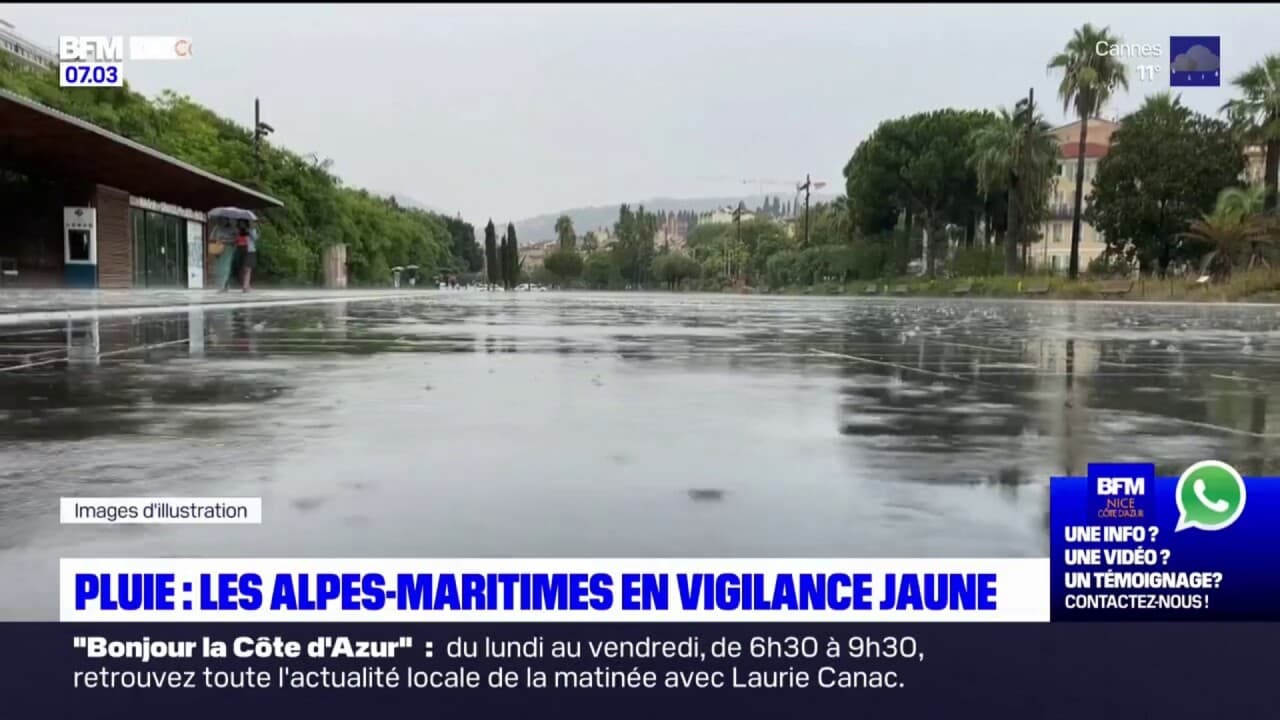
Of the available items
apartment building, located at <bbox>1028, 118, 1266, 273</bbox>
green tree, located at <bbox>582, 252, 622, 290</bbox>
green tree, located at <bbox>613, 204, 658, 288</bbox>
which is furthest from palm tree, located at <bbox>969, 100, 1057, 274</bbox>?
green tree, located at <bbox>582, 252, 622, 290</bbox>

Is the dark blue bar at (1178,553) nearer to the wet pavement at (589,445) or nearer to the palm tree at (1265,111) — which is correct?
the wet pavement at (589,445)

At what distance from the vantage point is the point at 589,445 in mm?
5770

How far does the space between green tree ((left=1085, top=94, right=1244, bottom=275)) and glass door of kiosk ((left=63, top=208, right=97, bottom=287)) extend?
47406mm

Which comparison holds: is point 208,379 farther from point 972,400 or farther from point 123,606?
point 123,606

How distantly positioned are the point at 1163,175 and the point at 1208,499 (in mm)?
59596

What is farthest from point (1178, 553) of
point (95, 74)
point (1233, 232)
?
point (1233, 232)

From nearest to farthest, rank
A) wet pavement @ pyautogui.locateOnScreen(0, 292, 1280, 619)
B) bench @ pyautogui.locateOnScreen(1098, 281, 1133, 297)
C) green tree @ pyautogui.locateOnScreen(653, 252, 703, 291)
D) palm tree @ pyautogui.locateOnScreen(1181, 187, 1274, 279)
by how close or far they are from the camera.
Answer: wet pavement @ pyautogui.locateOnScreen(0, 292, 1280, 619) < palm tree @ pyautogui.locateOnScreen(1181, 187, 1274, 279) < bench @ pyautogui.locateOnScreen(1098, 281, 1133, 297) < green tree @ pyautogui.locateOnScreen(653, 252, 703, 291)

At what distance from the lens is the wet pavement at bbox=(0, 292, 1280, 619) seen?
375cm

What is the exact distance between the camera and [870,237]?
263 feet

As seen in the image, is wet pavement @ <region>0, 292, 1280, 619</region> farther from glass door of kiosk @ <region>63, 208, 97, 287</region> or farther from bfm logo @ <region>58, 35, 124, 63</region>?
glass door of kiosk @ <region>63, 208, 97, 287</region>
